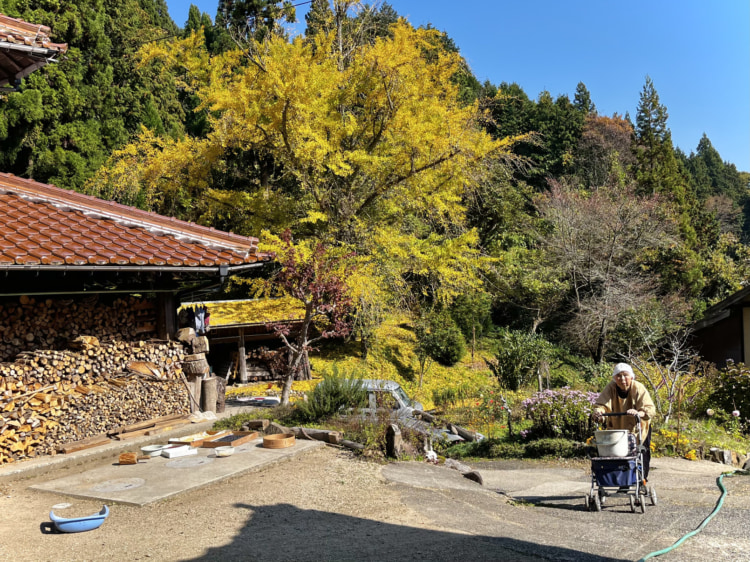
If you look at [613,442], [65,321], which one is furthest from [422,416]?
[65,321]

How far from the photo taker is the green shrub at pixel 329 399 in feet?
33.3

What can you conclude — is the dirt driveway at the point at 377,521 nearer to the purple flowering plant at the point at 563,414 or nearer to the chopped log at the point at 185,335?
the purple flowering plant at the point at 563,414

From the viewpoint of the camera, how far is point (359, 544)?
5.10m

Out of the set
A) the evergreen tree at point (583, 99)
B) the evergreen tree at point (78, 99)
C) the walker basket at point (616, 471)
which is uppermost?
the evergreen tree at point (583, 99)

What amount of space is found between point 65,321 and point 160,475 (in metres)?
2.89

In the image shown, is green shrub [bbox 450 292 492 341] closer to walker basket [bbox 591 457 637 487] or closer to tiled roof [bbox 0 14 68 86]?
tiled roof [bbox 0 14 68 86]

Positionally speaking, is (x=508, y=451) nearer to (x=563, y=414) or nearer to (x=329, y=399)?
(x=563, y=414)

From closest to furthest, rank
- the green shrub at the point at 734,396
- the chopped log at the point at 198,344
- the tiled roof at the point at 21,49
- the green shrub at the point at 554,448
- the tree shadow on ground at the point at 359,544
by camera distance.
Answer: the tree shadow on ground at the point at 359,544
the tiled roof at the point at 21,49
the green shrub at the point at 554,448
the chopped log at the point at 198,344
the green shrub at the point at 734,396

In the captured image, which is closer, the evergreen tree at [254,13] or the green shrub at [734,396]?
the green shrub at [734,396]

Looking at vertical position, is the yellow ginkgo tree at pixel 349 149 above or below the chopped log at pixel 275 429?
above

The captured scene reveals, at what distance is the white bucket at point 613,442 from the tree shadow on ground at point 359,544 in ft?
5.31

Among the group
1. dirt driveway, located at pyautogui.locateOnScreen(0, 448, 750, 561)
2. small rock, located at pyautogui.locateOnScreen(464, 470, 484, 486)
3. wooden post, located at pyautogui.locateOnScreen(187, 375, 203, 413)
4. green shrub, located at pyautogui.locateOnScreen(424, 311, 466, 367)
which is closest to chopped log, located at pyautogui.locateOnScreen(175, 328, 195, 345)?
wooden post, located at pyautogui.locateOnScreen(187, 375, 203, 413)

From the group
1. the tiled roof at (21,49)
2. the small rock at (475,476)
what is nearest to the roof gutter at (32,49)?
the tiled roof at (21,49)

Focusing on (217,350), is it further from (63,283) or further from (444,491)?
Result: (444,491)
